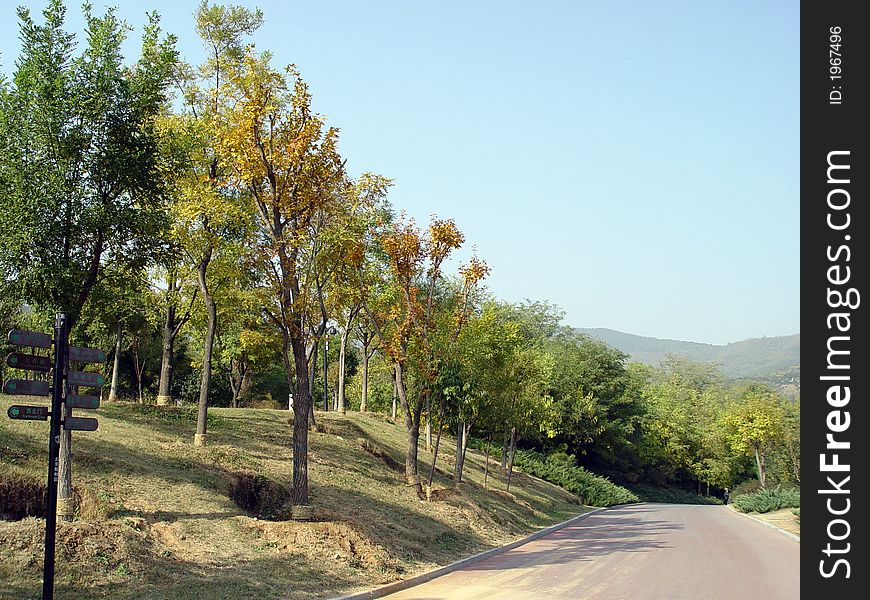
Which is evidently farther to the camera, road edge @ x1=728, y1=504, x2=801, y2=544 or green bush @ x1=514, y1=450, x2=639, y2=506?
green bush @ x1=514, y1=450, x2=639, y2=506

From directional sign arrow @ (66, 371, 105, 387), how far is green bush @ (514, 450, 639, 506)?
41.8 m

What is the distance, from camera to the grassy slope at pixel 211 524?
37.0ft

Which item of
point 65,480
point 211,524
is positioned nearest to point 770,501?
point 211,524

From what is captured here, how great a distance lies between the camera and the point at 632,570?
17.1 metres

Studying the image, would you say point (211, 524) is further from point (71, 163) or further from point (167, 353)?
point (167, 353)

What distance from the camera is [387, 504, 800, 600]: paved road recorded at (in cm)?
1397

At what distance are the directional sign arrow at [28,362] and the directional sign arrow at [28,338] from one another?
7.4 inches

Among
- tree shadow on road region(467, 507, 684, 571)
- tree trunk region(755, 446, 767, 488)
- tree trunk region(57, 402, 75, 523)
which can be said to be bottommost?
tree trunk region(755, 446, 767, 488)

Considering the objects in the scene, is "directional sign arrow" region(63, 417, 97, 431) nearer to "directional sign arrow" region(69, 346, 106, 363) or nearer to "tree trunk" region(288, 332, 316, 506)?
"directional sign arrow" region(69, 346, 106, 363)

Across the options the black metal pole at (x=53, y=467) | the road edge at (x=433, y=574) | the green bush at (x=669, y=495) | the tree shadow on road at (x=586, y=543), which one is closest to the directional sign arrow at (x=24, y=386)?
the black metal pole at (x=53, y=467)

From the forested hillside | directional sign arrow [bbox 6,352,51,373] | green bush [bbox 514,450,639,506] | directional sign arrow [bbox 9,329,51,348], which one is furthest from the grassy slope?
green bush [bbox 514,450,639,506]

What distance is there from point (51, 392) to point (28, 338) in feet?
2.40

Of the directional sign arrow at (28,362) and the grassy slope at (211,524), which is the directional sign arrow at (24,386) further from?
the grassy slope at (211,524)
